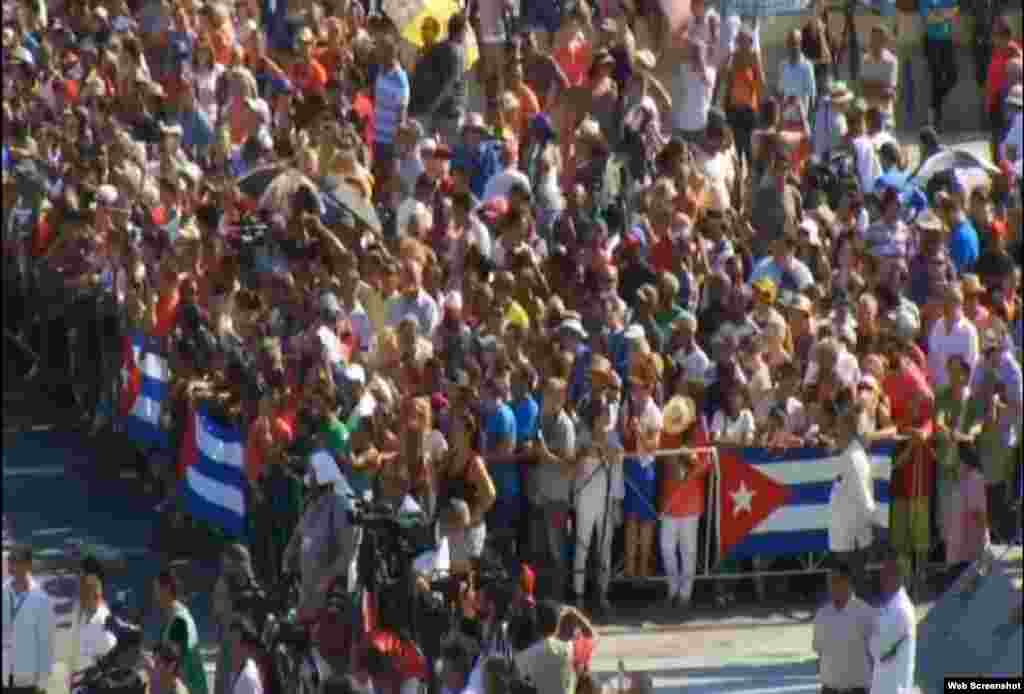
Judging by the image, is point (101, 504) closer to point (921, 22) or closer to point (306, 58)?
point (306, 58)

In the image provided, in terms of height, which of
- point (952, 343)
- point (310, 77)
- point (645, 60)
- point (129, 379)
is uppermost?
point (645, 60)

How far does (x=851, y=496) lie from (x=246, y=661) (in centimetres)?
495

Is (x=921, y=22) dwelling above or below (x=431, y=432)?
above

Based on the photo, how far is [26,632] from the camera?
2275 cm

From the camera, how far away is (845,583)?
20.1 meters

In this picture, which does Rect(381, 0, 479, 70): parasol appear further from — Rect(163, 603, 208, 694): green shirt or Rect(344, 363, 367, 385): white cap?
Rect(163, 603, 208, 694): green shirt

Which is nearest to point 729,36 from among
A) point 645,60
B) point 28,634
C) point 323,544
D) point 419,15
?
point 645,60

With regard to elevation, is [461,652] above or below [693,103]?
below

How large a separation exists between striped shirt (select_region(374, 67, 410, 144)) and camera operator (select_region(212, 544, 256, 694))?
340 inches

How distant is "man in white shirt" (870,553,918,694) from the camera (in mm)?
19391

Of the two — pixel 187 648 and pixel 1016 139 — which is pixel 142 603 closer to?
pixel 187 648

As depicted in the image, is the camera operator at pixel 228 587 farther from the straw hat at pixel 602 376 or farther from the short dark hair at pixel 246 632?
the straw hat at pixel 602 376

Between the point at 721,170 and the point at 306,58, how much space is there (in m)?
4.55

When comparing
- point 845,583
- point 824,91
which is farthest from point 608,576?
point 824,91
